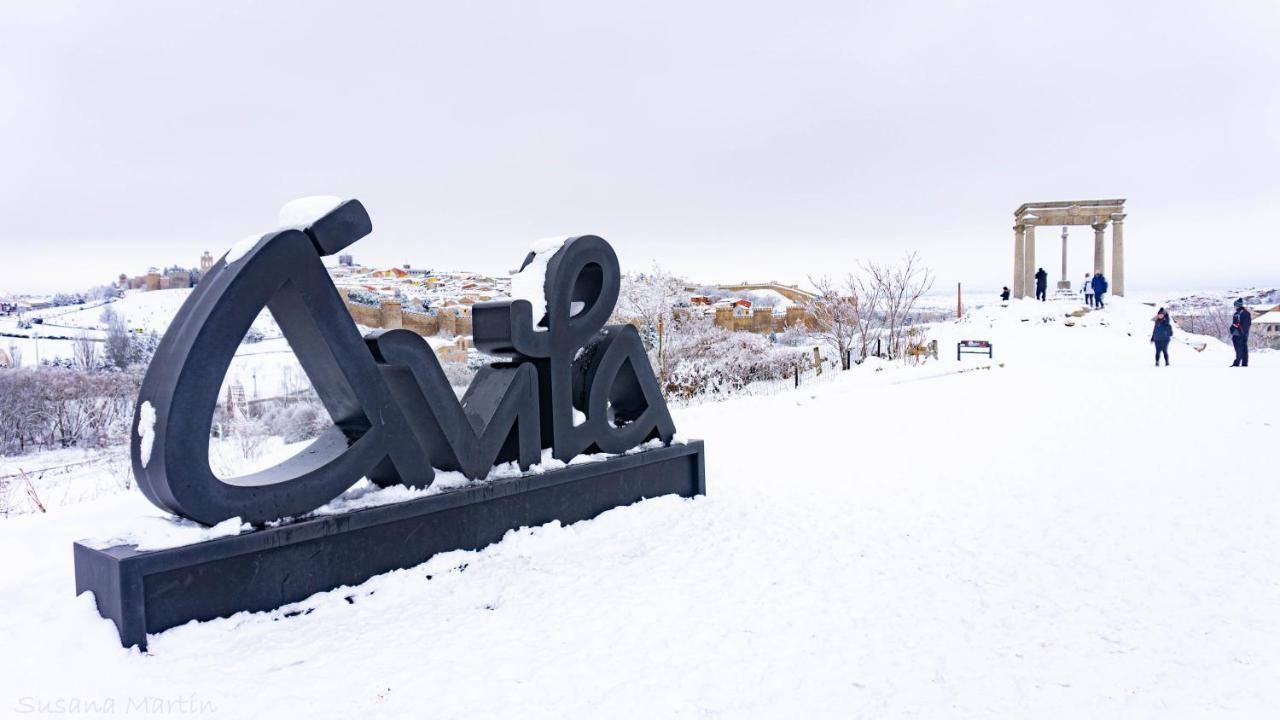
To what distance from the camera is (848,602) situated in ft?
16.1

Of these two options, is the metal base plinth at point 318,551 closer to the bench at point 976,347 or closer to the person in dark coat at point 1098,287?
the bench at point 976,347

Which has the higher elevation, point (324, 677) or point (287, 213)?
point (287, 213)

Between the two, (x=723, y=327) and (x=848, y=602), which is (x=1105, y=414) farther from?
(x=723, y=327)

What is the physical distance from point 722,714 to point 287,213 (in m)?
4.10

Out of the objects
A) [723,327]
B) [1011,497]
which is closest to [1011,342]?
[723,327]

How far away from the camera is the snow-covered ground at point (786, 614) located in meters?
Answer: 3.66

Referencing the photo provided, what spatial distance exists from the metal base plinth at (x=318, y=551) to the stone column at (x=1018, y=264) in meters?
33.2

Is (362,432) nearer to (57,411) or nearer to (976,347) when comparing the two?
(976,347)

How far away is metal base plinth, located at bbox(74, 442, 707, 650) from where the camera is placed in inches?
156

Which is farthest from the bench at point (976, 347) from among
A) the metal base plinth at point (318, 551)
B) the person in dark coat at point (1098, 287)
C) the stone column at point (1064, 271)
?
the stone column at point (1064, 271)

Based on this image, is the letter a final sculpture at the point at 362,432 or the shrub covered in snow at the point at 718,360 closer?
the letter a final sculpture at the point at 362,432

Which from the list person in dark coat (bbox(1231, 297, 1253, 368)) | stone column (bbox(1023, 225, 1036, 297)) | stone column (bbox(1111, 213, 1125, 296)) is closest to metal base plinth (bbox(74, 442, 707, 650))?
person in dark coat (bbox(1231, 297, 1253, 368))

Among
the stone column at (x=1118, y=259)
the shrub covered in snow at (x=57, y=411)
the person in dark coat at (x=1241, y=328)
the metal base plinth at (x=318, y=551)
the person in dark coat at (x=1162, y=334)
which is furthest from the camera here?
the stone column at (x=1118, y=259)

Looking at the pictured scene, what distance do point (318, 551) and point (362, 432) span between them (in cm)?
88
